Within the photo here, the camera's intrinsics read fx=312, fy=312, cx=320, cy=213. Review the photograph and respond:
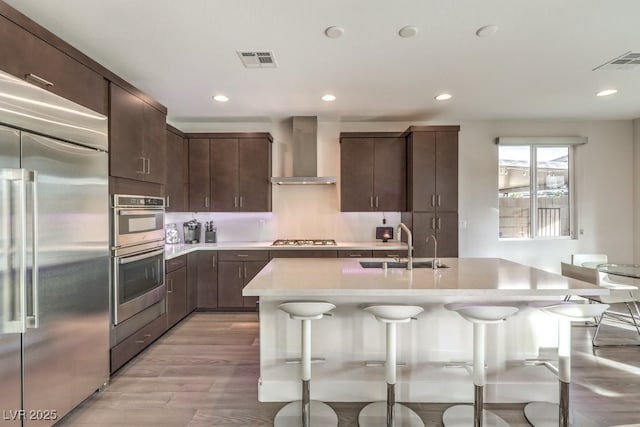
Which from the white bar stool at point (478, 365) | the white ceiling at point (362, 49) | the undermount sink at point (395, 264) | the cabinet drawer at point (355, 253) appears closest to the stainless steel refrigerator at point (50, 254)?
the white ceiling at point (362, 49)

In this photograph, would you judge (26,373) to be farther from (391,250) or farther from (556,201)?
(556,201)

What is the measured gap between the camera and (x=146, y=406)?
→ 2.25m

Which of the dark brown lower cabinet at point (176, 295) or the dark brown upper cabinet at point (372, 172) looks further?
the dark brown upper cabinet at point (372, 172)

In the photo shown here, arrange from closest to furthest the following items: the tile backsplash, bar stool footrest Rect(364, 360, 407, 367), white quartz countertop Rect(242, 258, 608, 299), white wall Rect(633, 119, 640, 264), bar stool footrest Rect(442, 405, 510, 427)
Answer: white quartz countertop Rect(242, 258, 608, 299) < bar stool footrest Rect(442, 405, 510, 427) < bar stool footrest Rect(364, 360, 407, 367) < white wall Rect(633, 119, 640, 264) < the tile backsplash

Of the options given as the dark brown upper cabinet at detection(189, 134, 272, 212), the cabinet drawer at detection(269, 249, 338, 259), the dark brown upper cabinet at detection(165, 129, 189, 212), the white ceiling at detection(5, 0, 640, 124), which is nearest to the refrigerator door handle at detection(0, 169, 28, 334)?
the white ceiling at detection(5, 0, 640, 124)

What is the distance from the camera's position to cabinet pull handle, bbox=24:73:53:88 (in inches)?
71.7

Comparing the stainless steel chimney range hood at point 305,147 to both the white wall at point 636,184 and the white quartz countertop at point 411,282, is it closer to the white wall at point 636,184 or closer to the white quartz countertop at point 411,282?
the white quartz countertop at point 411,282

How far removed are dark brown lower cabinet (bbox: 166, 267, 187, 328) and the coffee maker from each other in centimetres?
81

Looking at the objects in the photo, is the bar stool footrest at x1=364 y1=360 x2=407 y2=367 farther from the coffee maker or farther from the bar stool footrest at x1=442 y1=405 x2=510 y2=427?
the coffee maker

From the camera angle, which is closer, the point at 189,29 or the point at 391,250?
the point at 189,29

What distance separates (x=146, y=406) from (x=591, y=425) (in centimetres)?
302

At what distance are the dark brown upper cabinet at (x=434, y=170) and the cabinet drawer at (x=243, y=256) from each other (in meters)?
2.14

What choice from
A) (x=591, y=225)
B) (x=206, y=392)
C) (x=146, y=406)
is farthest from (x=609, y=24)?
(x=146, y=406)

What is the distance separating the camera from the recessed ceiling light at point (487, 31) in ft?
7.45
